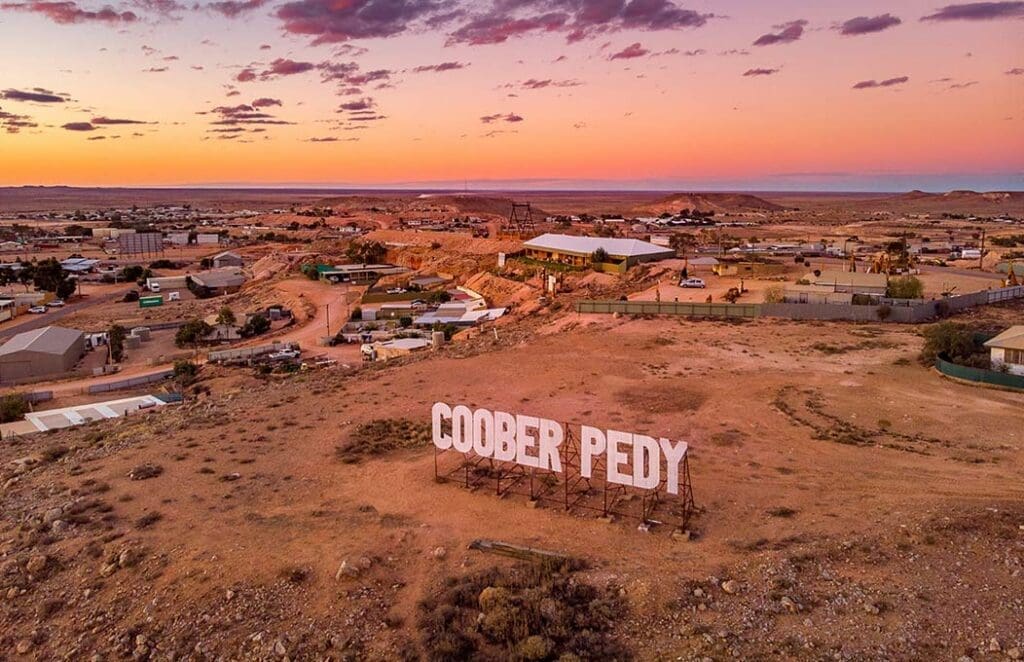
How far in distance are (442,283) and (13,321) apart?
150ft

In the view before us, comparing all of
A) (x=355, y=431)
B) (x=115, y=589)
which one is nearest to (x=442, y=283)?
(x=355, y=431)

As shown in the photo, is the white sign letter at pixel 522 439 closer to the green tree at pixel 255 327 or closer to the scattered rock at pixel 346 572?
the scattered rock at pixel 346 572

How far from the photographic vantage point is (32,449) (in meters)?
28.3

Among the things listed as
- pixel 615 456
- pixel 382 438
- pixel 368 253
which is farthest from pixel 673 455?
pixel 368 253

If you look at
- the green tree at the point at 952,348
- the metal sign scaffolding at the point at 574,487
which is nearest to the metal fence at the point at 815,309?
the green tree at the point at 952,348

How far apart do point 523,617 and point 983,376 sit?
28179 millimetres

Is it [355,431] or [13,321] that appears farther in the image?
[13,321]

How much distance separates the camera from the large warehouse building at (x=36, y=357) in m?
49.2

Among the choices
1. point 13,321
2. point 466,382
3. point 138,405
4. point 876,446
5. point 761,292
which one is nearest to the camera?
point 876,446

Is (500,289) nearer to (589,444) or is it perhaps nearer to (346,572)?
(589,444)

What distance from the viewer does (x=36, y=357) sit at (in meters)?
49.9

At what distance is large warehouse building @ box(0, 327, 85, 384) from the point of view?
4922cm

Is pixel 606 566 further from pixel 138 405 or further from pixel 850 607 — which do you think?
pixel 138 405

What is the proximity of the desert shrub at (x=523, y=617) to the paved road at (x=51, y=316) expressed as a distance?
64.8m
